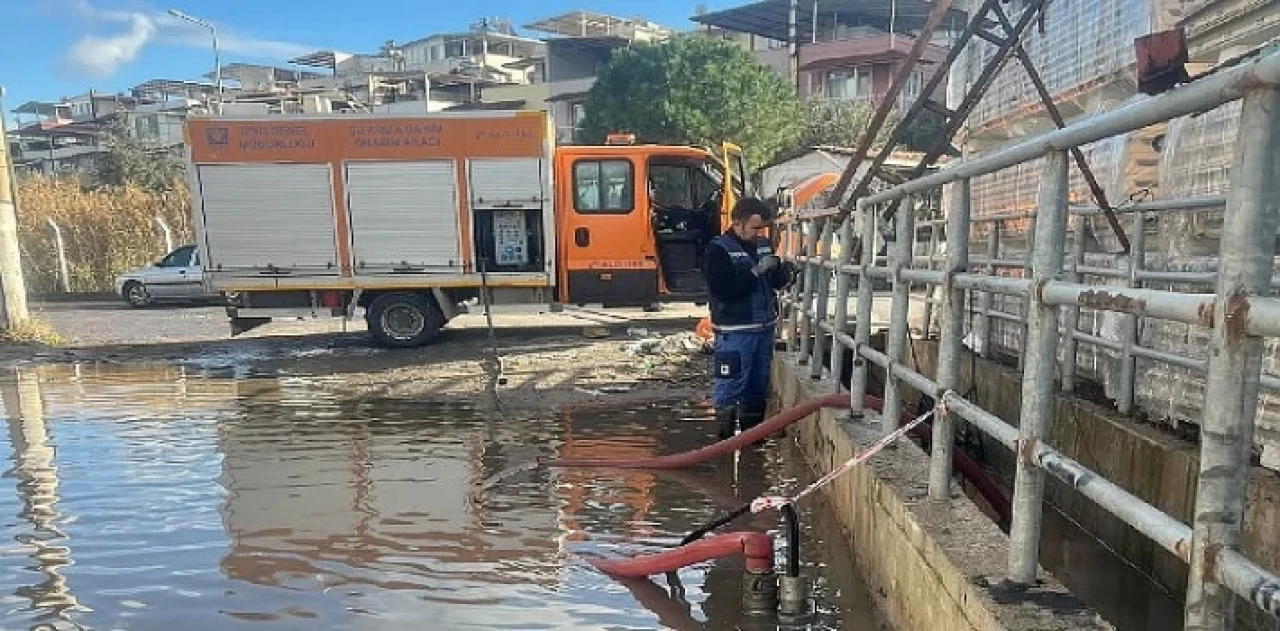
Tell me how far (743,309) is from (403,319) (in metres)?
6.89

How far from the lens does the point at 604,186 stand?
36.4 feet

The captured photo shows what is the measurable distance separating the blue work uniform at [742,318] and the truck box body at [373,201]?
220 inches

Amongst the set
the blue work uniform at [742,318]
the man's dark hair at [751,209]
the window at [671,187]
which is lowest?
the blue work uniform at [742,318]

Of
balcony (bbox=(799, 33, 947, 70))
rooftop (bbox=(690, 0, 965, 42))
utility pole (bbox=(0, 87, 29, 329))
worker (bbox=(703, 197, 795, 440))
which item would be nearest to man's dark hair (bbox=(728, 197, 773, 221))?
worker (bbox=(703, 197, 795, 440))

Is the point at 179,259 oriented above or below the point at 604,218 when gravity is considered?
below

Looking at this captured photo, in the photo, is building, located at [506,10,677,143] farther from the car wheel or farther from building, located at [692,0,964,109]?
the car wheel

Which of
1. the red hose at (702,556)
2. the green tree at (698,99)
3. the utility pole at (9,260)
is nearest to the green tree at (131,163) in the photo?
the green tree at (698,99)

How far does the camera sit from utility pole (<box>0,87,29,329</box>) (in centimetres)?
1236

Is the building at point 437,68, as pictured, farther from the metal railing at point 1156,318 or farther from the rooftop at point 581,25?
the metal railing at point 1156,318

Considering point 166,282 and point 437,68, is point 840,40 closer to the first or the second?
point 166,282

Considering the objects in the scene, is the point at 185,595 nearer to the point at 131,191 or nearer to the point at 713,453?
the point at 713,453

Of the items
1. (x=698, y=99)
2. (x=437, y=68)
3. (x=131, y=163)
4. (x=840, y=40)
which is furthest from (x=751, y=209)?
(x=437, y=68)

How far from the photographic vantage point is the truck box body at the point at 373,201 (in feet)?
35.4

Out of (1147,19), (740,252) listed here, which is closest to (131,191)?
(740,252)
